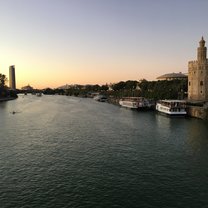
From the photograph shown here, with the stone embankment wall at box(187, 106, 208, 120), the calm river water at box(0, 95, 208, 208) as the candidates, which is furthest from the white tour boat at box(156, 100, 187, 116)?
the calm river water at box(0, 95, 208, 208)

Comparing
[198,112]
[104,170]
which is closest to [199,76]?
[198,112]

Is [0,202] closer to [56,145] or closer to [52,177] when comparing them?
[52,177]

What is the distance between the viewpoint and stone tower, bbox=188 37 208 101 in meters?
88.6

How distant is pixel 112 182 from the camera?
25875 mm

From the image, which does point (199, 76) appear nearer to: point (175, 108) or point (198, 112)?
point (175, 108)

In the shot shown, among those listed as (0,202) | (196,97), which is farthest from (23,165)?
(196,97)

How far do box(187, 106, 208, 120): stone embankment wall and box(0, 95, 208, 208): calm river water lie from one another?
19.8 meters

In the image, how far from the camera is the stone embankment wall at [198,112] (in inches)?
2642

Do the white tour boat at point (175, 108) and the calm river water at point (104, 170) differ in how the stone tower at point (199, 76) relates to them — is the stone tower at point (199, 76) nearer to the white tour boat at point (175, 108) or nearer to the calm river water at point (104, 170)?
the white tour boat at point (175, 108)

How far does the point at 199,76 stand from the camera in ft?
293

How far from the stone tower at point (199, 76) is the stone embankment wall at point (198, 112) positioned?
44.4ft

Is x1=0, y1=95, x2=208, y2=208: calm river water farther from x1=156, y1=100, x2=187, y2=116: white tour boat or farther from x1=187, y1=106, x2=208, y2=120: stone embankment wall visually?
x1=156, y1=100, x2=187, y2=116: white tour boat

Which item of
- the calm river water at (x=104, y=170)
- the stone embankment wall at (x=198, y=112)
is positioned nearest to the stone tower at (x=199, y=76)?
the stone embankment wall at (x=198, y=112)

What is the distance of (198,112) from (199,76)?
22261mm
